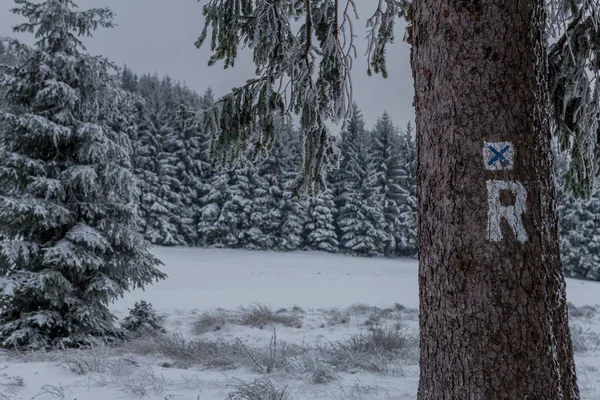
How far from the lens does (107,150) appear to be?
267 inches

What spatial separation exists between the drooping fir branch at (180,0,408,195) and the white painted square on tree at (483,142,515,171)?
72.8 inches

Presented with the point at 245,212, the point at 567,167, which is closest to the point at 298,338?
the point at 567,167

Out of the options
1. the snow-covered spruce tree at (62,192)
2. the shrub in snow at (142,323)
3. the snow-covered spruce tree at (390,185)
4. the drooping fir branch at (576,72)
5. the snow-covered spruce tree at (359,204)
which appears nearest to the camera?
the drooping fir branch at (576,72)

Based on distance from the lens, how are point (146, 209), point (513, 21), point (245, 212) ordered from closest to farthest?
point (513, 21)
point (146, 209)
point (245, 212)

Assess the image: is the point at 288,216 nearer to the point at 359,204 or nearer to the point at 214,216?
the point at 214,216

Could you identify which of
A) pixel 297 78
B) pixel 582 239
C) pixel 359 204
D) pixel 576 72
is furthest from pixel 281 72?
pixel 582 239

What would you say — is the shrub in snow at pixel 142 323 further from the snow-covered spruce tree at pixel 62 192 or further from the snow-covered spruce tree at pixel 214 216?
the snow-covered spruce tree at pixel 214 216

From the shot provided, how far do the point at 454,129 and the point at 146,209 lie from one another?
3267cm

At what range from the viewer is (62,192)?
21.4 feet

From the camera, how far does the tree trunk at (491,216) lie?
1.85 metres

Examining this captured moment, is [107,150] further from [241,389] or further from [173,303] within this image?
[173,303]

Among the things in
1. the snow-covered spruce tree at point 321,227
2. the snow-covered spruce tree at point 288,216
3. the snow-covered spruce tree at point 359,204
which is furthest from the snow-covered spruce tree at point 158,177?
the snow-covered spruce tree at point 359,204

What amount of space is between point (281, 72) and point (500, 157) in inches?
98.3

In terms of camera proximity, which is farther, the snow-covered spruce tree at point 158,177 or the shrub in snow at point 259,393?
the snow-covered spruce tree at point 158,177
